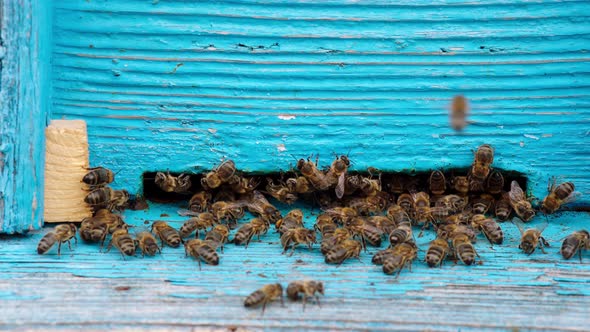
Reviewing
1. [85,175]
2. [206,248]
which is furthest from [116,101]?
[206,248]

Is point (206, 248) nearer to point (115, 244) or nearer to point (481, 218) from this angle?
point (115, 244)

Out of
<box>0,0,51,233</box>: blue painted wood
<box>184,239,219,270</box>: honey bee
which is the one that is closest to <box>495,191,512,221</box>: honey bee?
<box>184,239,219,270</box>: honey bee

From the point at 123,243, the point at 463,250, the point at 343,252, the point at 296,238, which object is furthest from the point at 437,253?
the point at 123,243

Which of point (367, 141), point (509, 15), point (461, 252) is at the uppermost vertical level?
point (509, 15)

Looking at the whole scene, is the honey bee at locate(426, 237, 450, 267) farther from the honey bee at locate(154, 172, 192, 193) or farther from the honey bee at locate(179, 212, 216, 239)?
the honey bee at locate(154, 172, 192, 193)

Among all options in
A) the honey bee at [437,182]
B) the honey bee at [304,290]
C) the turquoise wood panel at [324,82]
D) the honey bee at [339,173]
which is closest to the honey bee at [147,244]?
the turquoise wood panel at [324,82]

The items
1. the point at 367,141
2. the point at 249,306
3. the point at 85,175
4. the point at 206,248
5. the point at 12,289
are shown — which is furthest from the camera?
the point at 367,141
